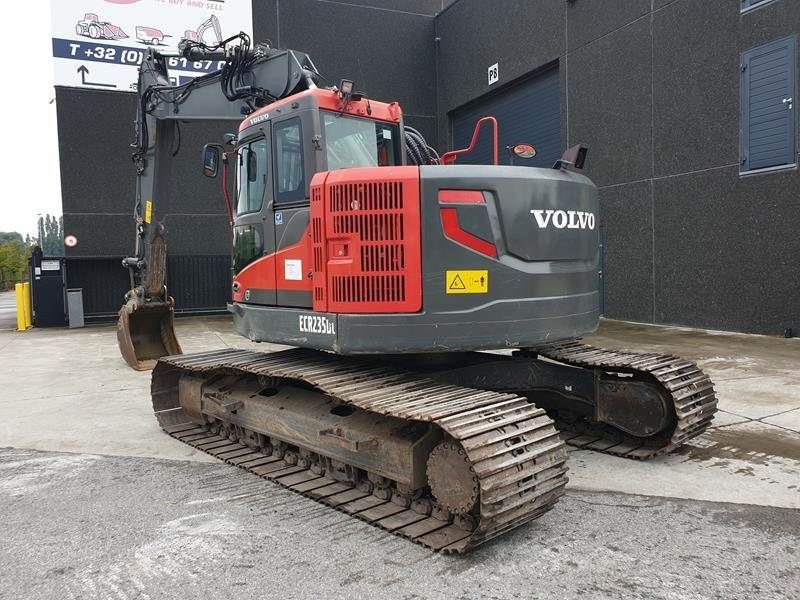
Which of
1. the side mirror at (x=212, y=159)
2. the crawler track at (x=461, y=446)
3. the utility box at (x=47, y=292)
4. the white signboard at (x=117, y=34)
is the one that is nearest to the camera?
the crawler track at (x=461, y=446)

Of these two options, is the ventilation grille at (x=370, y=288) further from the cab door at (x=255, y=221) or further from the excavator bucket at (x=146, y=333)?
the excavator bucket at (x=146, y=333)

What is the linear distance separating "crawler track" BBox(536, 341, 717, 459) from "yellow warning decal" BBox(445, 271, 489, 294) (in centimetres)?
103

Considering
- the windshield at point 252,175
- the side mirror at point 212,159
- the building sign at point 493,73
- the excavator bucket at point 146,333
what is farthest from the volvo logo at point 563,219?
the building sign at point 493,73

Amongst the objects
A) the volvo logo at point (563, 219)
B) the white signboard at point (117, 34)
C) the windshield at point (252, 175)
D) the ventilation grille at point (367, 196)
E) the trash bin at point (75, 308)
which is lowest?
the trash bin at point (75, 308)

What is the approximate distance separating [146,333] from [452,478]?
7092 millimetres

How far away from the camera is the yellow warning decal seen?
408 cm

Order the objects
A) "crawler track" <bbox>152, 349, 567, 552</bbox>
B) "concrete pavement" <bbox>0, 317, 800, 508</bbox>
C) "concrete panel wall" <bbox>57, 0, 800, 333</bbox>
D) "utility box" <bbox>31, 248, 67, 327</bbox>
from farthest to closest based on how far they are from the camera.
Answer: "utility box" <bbox>31, 248, 67, 327</bbox>, "concrete panel wall" <bbox>57, 0, 800, 333</bbox>, "concrete pavement" <bbox>0, 317, 800, 508</bbox>, "crawler track" <bbox>152, 349, 567, 552</bbox>

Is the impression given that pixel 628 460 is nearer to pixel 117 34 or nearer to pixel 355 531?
pixel 355 531

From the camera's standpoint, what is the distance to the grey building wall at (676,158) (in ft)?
35.7

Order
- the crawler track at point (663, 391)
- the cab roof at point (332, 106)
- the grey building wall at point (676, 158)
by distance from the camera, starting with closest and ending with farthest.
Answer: the cab roof at point (332, 106)
the crawler track at point (663, 391)
the grey building wall at point (676, 158)

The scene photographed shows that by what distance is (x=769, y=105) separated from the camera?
10.6m

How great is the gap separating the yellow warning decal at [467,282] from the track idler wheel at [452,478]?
3.25 ft

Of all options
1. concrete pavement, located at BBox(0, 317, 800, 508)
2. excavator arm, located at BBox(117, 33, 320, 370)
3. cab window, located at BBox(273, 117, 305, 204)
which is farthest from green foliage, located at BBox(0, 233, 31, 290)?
cab window, located at BBox(273, 117, 305, 204)

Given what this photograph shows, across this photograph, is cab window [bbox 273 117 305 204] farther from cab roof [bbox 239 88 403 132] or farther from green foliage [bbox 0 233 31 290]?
green foliage [bbox 0 233 31 290]
